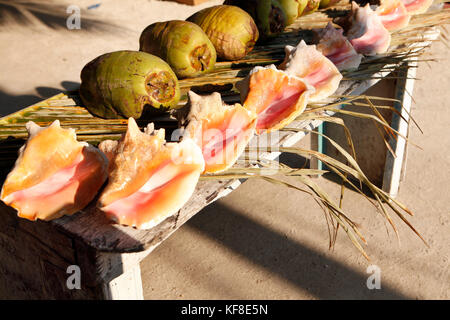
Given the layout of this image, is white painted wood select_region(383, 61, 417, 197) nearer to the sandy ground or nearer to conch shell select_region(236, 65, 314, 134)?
the sandy ground

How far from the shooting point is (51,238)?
0.90 meters

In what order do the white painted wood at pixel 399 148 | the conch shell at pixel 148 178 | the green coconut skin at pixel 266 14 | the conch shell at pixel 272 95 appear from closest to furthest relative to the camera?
1. the conch shell at pixel 148 178
2. the conch shell at pixel 272 95
3. the green coconut skin at pixel 266 14
4. the white painted wood at pixel 399 148

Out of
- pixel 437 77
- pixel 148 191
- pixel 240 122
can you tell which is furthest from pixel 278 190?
pixel 437 77

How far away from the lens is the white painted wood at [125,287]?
0.91 meters

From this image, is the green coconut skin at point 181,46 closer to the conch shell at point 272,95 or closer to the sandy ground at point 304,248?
the conch shell at point 272,95

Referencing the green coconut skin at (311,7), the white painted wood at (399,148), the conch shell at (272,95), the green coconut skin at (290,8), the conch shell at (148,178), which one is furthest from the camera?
the white painted wood at (399,148)

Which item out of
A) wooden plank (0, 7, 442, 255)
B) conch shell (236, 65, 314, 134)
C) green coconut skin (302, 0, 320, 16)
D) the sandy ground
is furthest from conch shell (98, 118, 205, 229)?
green coconut skin (302, 0, 320, 16)

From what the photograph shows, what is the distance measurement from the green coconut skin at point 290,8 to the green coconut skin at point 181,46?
0.51 m

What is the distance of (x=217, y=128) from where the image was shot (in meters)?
1.01

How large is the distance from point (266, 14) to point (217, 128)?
0.79m

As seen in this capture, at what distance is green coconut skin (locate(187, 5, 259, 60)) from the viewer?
1.46 m

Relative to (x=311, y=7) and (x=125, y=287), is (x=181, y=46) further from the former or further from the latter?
(x=311, y=7)

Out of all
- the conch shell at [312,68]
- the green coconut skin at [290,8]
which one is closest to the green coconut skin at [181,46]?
the conch shell at [312,68]

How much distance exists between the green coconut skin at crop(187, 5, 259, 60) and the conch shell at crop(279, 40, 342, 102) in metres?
0.22
